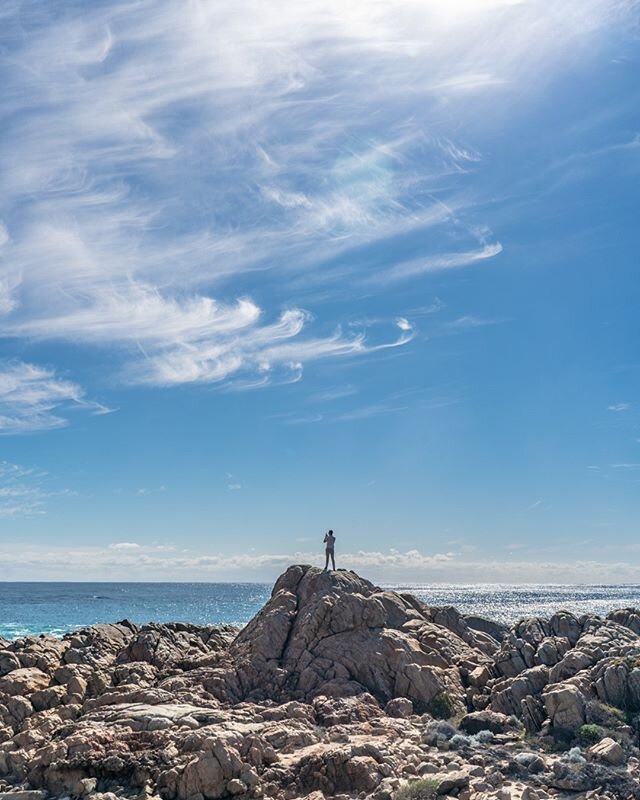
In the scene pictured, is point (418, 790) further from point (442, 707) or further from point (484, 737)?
point (442, 707)

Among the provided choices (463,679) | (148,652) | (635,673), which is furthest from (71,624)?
(635,673)

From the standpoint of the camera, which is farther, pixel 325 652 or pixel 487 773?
pixel 325 652

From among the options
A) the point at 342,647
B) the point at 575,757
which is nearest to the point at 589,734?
the point at 575,757

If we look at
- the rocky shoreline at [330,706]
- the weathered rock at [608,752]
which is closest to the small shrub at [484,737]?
the rocky shoreline at [330,706]

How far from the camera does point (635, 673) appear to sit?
1176 inches

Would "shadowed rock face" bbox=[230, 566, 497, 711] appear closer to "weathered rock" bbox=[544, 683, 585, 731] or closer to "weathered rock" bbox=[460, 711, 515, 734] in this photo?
"weathered rock" bbox=[460, 711, 515, 734]

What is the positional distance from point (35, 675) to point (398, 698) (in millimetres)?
16138

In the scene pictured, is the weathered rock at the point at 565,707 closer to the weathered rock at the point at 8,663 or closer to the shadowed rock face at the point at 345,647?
the shadowed rock face at the point at 345,647

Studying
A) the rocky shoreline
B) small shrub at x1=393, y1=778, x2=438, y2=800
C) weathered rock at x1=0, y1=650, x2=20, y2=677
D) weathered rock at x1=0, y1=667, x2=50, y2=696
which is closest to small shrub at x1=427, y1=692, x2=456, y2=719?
the rocky shoreline

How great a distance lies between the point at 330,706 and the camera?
99.7 ft

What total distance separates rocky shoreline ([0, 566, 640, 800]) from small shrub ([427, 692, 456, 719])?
0.27ft

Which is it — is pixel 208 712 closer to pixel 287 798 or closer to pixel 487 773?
pixel 287 798

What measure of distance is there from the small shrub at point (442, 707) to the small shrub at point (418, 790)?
765 cm

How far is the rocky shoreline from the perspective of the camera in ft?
80.1
